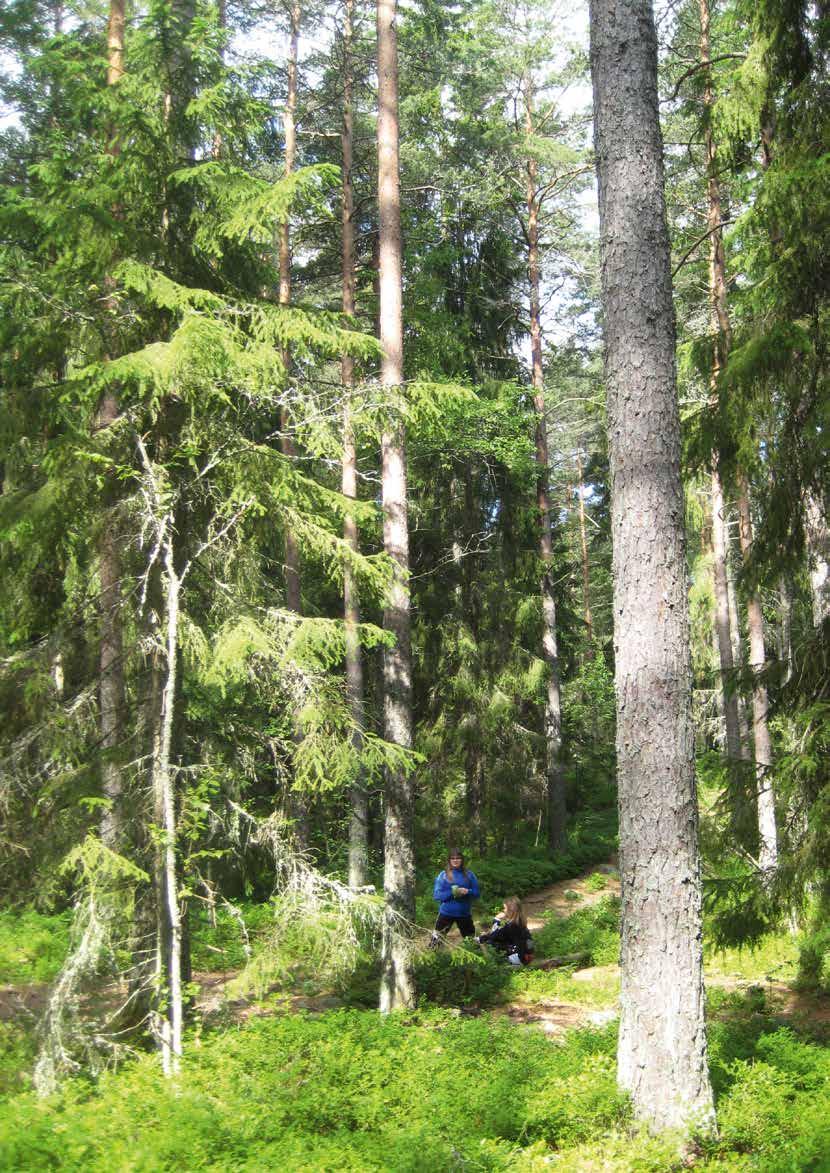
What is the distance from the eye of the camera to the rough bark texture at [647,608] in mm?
5000

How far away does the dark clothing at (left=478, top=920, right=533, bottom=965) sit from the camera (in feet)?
38.4

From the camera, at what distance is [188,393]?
7.32 m

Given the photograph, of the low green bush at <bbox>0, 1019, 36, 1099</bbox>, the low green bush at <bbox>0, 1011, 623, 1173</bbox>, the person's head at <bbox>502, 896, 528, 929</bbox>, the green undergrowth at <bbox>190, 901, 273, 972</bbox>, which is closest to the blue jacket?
the person's head at <bbox>502, 896, 528, 929</bbox>

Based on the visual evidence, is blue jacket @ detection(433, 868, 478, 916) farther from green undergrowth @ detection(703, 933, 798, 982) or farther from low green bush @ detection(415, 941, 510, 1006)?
green undergrowth @ detection(703, 933, 798, 982)

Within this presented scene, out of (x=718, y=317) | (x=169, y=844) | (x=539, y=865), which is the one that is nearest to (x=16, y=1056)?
(x=169, y=844)

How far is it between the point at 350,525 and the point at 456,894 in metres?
5.01

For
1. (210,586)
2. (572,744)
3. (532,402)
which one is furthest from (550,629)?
(210,586)

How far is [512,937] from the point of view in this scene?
1180 cm

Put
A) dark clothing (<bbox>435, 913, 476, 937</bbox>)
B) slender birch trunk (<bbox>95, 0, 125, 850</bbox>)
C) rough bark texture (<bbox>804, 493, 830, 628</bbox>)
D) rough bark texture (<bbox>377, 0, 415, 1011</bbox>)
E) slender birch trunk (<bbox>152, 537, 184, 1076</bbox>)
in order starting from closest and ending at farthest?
slender birch trunk (<bbox>152, 537, 184, 1076</bbox>)
slender birch trunk (<bbox>95, 0, 125, 850</bbox>)
rough bark texture (<bbox>804, 493, 830, 628</bbox>)
rough bark texture (<bbox>377, 0, 415, 1011</bbox>)
dark clothing (<bbox>435, 913, 476, 937</bbox>)

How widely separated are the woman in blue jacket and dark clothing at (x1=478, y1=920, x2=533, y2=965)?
0.90 meters

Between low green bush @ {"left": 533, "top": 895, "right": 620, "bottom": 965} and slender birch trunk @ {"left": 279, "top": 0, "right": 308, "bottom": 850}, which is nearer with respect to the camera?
low green bush @ {"left": 533, "top": 895, "right": 620, "bottom": 965}

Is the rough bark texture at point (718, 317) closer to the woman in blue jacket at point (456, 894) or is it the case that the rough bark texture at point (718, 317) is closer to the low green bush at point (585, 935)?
the low green bush at point (585, 935)

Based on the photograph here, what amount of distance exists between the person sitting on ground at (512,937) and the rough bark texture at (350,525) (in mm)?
1869

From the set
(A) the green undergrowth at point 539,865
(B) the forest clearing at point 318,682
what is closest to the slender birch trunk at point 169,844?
(B) the forest clearing at point 318,682
